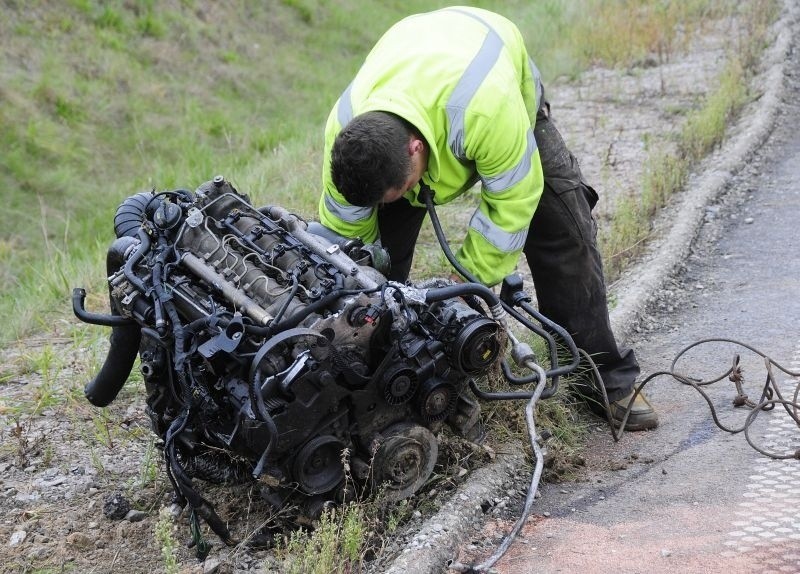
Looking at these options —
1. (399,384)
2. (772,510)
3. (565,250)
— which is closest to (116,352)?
(399,384)

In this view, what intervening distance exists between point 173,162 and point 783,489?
30.1ft

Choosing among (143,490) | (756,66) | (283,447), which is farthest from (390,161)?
(756,66)

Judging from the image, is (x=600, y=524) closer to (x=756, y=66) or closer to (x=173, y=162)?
(x=756, y=66)

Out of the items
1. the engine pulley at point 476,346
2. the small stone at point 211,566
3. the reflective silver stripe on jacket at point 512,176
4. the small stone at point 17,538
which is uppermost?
the reflective silver stripe on jacket at point 512,176

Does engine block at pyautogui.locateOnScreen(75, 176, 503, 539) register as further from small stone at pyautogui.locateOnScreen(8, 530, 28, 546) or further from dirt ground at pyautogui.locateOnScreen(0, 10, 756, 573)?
small stone at pyautogui.locateOnScreen(8, 530, 28, 546)

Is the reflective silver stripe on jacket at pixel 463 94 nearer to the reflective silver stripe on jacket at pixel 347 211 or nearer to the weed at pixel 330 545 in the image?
the reflective silver stripe on jacket at pixel 347 211

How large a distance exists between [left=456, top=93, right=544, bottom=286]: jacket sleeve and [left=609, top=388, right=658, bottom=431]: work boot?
1019 millimetres

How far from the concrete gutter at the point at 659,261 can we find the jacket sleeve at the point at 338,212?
1.17 meters

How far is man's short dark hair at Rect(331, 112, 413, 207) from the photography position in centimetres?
358

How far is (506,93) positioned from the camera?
3.82m

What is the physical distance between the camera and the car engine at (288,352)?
338cm

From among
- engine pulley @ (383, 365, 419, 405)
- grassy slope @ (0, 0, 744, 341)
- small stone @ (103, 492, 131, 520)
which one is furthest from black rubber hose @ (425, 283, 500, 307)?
grassy slope @ (0, 0, 744, 341)

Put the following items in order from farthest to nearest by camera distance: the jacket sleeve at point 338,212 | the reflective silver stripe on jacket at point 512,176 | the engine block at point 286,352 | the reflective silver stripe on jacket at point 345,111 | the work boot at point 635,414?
the work boot at point 635,414 < the jacket sleeve at point 338,212 < the reflective silver stripe on jacket at point 345,111 < the reflective silver stripe on jacket at point 512,176 < the engine block at point 286,352

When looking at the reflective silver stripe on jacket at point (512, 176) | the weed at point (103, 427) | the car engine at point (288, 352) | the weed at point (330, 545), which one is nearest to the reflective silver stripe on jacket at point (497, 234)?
the reflective silver stripe on jacket at point (512, 176)
